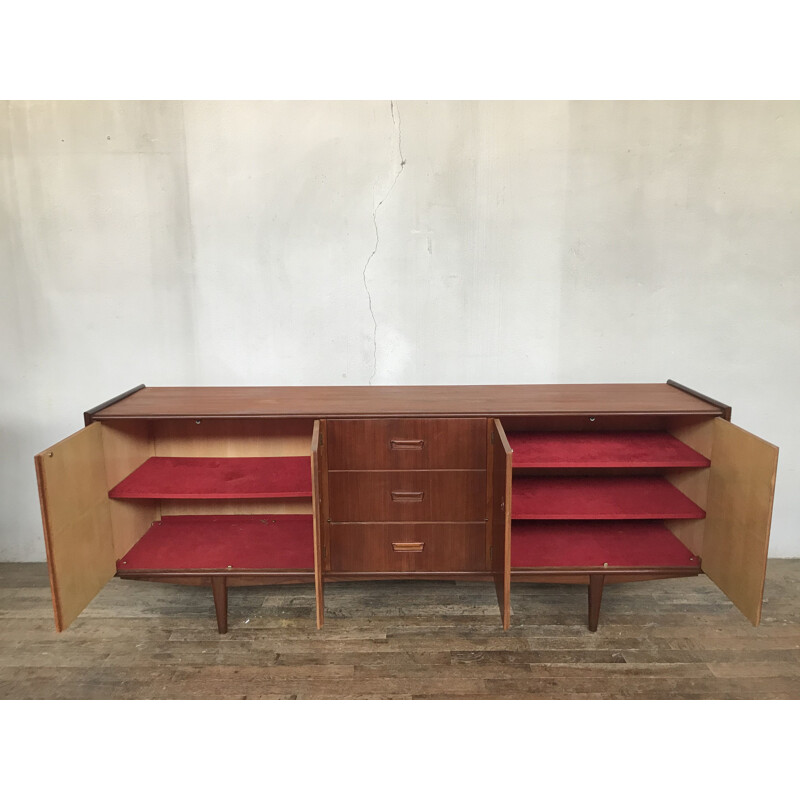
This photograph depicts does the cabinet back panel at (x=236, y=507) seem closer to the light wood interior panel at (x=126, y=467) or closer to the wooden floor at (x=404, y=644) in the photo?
the light wood interior panel at (x=126, y=467)

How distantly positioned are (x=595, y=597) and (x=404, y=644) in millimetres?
743

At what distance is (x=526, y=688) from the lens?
2.07 meters

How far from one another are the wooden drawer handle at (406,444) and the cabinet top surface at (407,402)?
0.09 m

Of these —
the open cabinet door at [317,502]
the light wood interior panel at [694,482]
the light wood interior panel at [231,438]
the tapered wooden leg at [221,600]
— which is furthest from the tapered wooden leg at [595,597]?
the tapered wooden leg at [221,600]

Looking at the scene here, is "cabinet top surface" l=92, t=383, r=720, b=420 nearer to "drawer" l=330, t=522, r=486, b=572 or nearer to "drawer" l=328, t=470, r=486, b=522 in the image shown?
"drawer" l=328, t=470, r=486, b=522

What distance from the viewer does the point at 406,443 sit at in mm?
2111

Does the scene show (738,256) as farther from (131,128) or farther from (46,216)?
(46,216)

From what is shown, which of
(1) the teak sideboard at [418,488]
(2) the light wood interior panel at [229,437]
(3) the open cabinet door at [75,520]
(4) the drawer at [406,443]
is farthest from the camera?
(2) the light wood interior panel at [229,437]

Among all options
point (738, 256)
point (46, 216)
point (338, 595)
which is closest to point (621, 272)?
point (738, 256)

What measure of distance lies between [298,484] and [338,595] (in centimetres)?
73

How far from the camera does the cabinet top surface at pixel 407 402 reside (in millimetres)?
2115

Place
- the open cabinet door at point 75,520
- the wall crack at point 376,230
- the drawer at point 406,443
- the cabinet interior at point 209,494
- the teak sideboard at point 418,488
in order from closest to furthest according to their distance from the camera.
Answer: the open cabinet door at point 75,520 < the teak sideboard at point 418,488 < the drawer at point 406,443 < the cabinet interior at point 209,494 < the wall crack at point 376,230

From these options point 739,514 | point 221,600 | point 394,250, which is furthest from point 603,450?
point 221,600

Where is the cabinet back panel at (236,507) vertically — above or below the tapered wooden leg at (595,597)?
above
